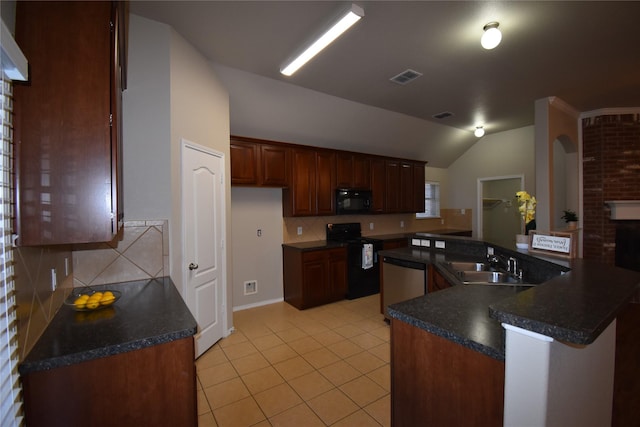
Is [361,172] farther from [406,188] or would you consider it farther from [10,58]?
[10,58]

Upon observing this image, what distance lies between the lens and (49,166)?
1.20 metres

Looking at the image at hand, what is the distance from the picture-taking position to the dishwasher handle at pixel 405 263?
9.56ft

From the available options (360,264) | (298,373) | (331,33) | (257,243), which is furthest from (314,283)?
(331,33)

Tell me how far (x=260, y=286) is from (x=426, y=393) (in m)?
3.24

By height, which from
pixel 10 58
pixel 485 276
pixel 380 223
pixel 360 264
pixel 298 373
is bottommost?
pixel 298 373

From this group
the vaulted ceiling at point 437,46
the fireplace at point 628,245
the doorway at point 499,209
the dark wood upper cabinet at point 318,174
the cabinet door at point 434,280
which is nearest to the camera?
the vaulted ceiling at point 437,46

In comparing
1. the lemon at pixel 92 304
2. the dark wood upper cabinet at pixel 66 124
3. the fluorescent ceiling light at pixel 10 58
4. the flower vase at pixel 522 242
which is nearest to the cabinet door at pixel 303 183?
the flower vase at pixel 522 242

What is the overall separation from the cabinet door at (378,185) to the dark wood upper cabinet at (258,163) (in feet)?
5.92

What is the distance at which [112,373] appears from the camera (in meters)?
1.19

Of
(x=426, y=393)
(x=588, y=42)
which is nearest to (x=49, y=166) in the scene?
(x=426, y=393)

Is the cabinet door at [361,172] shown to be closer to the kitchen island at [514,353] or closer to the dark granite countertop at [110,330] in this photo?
the kitchen island at [514,353]

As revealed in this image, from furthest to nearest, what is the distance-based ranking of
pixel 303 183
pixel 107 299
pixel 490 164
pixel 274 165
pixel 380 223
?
pixel 490 164 < pixel 380 223 < pixel 303 183 < pixel 274 165 < pixel 107 299

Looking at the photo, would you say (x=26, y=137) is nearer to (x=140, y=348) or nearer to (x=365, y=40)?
(x=140, y=348)

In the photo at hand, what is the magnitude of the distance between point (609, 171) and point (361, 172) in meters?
3.87
